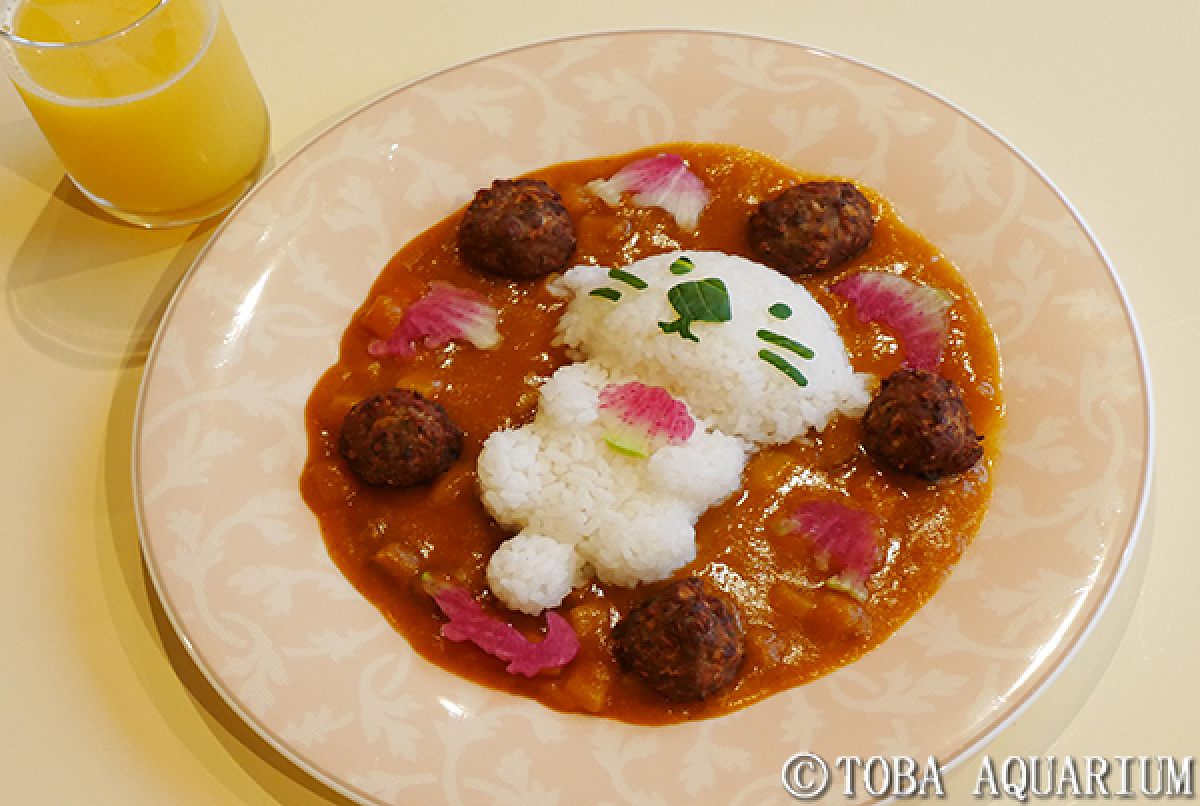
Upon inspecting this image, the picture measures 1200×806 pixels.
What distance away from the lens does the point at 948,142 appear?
405 cm

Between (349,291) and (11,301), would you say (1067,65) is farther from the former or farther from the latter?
(11,301)

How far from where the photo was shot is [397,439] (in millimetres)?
3467

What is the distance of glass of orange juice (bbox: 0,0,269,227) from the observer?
3.73 metres

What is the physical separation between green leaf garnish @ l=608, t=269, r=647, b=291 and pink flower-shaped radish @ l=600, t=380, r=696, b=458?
35 cm

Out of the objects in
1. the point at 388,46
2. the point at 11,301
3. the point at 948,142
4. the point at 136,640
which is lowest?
the point at 136,640

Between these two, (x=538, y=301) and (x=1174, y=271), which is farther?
(x=1174, y=271)

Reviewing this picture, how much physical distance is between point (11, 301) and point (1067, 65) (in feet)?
15.2

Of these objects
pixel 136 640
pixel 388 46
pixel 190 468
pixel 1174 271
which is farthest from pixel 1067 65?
pixel 136 640

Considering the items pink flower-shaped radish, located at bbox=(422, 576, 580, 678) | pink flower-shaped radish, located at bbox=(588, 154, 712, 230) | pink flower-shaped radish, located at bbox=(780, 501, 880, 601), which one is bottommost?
pink flower-shaped radish, located at bbox=(422, 576, 580, 678)

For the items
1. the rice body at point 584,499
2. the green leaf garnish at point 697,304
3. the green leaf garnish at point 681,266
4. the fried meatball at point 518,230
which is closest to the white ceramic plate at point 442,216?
the fried meatball at point 518,230

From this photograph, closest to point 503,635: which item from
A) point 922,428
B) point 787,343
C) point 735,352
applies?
point 735,352

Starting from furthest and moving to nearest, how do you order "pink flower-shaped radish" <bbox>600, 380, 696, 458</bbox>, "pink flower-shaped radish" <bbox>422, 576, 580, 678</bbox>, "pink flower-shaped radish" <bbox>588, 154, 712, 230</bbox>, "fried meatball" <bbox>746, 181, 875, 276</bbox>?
"pink flower-shaped radish" <bbox>588, 154, 712, 230</bbox>
"fried meatball" <bbox>746, 181, 875, 276</bbox>
"pink flower-shaped radish" <bbox>600, 380, 696, 458</bbox>
"pink flower-shaped radish" <bbox>422, 576, 580, 678</bbox>

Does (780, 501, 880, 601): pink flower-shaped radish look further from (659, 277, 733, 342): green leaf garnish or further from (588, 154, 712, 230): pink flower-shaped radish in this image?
(588, 154, 712, 230): pink flower-shaped radish

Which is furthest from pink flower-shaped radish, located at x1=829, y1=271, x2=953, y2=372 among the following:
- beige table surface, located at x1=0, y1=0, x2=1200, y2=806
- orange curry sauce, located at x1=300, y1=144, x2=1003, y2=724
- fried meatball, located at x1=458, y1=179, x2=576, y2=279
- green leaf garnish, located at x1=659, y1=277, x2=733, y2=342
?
fried meatball, located at x1=458, y1=179, x2=576, y2=279
